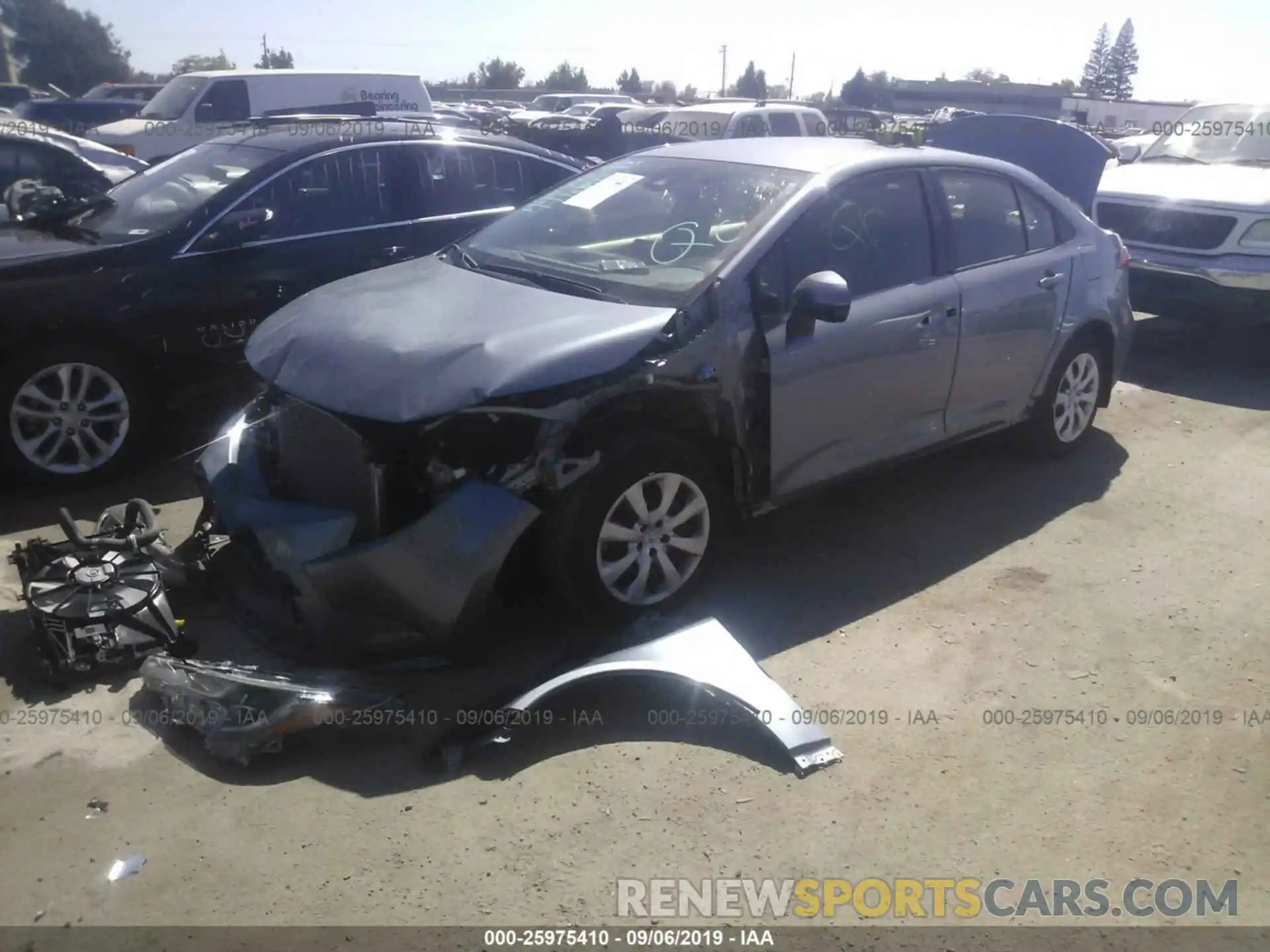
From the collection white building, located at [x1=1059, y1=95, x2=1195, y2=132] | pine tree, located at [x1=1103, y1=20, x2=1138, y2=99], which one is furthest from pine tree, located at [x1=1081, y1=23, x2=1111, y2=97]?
white building, located at [x1=1059, y1=95, x2=1195, y2=132]

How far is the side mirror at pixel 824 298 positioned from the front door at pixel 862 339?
12 cm

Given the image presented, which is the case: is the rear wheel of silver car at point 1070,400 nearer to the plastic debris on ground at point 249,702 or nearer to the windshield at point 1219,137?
the plastic debris on ground at point 249,702

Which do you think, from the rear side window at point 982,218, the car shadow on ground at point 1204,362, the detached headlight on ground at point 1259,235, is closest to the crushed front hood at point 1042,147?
the car shadow on ground at point 1204,362

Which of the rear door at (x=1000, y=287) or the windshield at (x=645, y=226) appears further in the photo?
the rear door at (x=1000, y=287)

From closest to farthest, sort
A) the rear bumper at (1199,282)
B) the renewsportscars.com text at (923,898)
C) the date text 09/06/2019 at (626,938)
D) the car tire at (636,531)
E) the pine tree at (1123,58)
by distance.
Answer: the date text 09/06/2019 at (626,938), the renewsportscars.com text at (923,898), the car tire at (636,531), the rear bumper at (1199,282), the pine tree at (1123,58)

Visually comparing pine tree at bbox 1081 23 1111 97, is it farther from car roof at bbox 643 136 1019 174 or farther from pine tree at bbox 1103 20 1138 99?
car roof at bbox 643 136 1019 174

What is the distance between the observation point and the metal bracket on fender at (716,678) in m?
3.40

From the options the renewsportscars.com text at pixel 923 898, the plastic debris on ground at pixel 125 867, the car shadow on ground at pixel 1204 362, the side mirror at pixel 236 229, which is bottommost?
the car shadow on ground at pixel 1204 362

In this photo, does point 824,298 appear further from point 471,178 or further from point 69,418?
point 69,418

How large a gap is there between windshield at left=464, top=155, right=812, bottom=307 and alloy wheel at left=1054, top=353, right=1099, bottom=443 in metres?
2.26

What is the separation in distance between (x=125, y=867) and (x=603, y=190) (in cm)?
344

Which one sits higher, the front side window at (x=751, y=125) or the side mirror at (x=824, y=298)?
the side mirror at (x=824, y=298)

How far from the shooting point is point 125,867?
113 inches

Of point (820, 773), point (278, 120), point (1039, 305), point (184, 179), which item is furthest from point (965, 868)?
point (278, 120)
